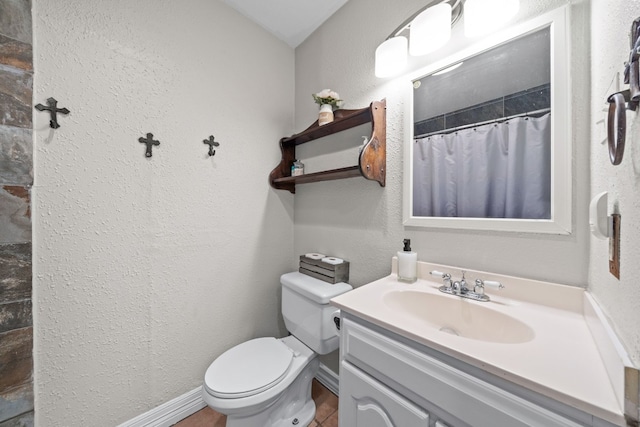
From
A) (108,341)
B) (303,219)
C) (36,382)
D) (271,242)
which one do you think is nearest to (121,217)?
(108,341)

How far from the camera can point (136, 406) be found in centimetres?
108

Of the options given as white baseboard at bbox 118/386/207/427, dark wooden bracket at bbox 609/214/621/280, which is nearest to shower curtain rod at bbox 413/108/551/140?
dark wooden bracket at bbox 609/214/621/280

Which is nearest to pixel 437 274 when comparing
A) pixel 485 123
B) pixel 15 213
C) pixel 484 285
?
pixel 484 285

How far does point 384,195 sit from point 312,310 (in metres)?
0.72

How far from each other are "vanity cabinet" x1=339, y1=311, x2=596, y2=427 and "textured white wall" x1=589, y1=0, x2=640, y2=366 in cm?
20

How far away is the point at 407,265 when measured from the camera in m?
1.00

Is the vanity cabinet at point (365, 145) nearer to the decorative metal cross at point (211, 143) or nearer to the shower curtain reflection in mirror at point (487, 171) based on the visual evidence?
the shower curtain reflection in mirror at point (487, 171)

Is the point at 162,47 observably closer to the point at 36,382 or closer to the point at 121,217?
the point at 121,217

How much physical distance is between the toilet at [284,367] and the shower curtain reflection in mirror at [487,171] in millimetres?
674

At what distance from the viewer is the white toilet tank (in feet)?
3.82

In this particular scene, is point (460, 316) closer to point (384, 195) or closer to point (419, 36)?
point (384, 195)

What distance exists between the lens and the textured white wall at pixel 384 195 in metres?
0.72

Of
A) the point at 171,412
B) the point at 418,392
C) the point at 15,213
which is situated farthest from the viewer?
the point at 171,412

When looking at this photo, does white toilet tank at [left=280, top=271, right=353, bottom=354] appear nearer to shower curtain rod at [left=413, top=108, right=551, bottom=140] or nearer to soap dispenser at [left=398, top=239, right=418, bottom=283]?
soap dispenser at [left=398, top=239, right=418, bottom=283]
